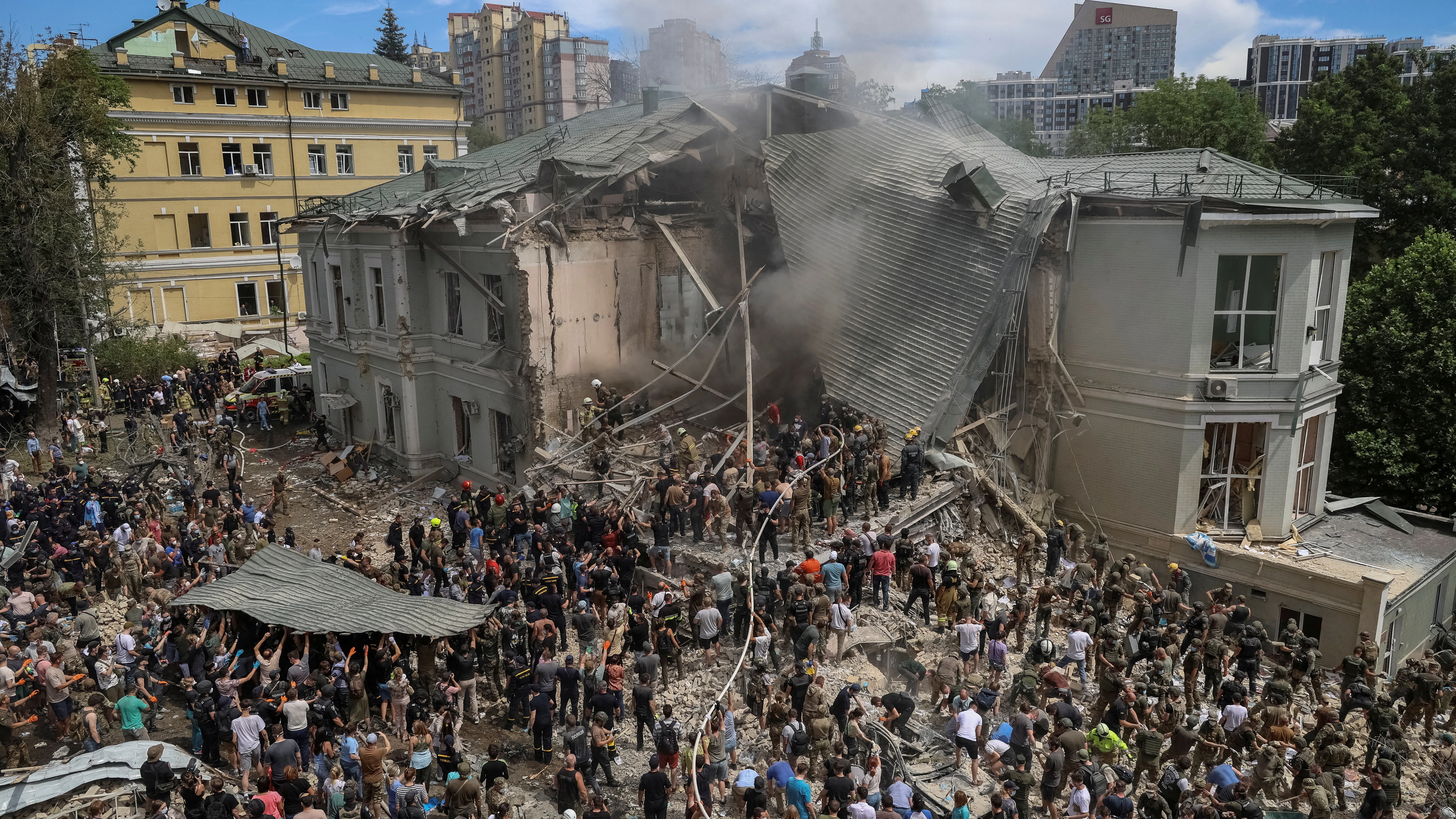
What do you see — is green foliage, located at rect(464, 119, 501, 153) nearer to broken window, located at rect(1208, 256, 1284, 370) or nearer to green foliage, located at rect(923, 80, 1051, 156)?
green foliage, located at rect(923, 80, 1051, 156)

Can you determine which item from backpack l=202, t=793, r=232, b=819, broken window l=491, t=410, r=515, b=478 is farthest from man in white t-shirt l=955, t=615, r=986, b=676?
broken window l=491, t=410, r=515, b=478

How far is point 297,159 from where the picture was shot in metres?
46.8

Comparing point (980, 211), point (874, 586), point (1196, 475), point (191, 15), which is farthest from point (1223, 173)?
point (191, 15)

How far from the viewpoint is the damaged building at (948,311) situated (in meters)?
19.9

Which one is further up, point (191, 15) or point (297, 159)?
point (191, 15)

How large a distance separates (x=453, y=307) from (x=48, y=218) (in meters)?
15.0

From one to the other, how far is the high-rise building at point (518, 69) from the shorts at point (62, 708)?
7235cm

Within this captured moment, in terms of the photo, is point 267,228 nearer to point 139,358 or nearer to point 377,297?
point 139,358

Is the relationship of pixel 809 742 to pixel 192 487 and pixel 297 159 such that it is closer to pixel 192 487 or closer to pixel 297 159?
pixel 192 487

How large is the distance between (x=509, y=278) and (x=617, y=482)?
6.16m

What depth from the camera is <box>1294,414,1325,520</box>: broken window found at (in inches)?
833

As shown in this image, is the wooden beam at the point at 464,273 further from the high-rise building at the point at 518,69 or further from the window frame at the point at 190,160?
the high-rise building at the point at 518,69

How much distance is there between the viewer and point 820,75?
26.7 meters

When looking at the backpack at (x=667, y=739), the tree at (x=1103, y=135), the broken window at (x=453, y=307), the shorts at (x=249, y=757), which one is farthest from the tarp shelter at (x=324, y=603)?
the tree at (x=1103, y=135)
